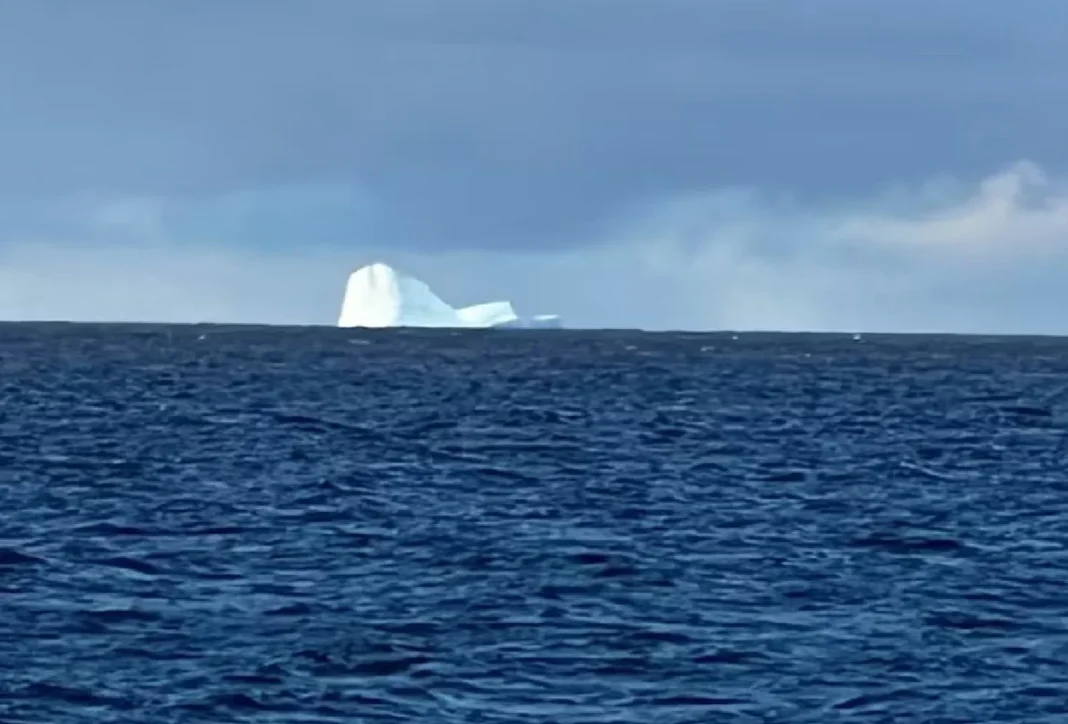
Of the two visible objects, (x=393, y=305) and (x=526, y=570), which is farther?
(x=393, y=305)

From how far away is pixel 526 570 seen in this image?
91.1ft

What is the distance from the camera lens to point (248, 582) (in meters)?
26.3

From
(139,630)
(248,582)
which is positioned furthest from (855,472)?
(139,630)

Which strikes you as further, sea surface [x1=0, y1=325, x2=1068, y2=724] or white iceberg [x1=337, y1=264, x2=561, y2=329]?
white iceberg [x1=337, y1=264, x2=561, y2=329]

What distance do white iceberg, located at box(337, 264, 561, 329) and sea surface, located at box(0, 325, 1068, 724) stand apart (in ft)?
306

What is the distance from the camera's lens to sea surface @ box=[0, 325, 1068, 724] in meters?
20.5

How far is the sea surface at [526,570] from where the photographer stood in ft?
Result: 67.4

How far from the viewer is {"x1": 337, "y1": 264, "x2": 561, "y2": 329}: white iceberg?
6063 inches

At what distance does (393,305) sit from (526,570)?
127 metres

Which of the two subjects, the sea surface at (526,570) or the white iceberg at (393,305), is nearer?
the sea surface at (526,570)

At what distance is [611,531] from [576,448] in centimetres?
1704

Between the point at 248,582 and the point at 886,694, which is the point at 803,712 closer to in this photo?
the point at 886,694

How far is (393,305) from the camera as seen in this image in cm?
15425

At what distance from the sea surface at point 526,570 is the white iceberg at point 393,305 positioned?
93.3 m
